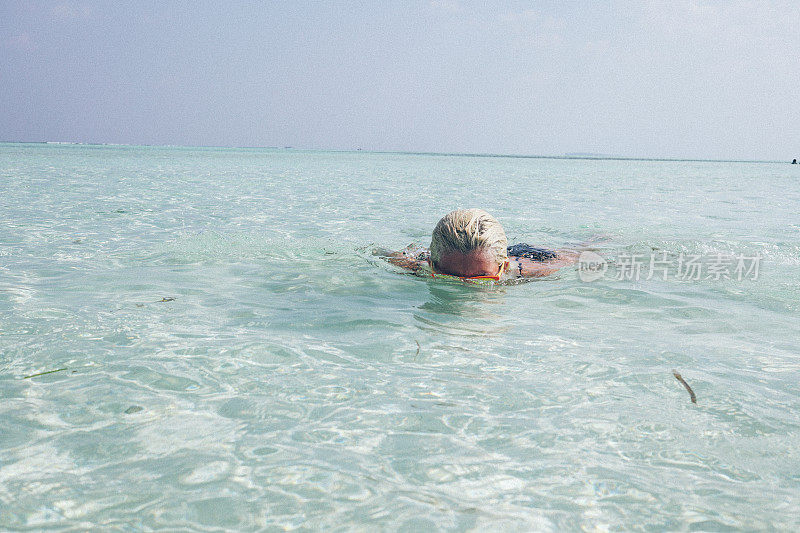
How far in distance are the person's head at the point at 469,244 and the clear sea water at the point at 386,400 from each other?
271 mm

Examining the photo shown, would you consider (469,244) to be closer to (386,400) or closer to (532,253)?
(532,253)

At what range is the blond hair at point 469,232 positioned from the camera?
5.06m

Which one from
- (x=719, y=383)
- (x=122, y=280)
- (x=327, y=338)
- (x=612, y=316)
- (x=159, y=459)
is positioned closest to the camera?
(x=159, y=459)

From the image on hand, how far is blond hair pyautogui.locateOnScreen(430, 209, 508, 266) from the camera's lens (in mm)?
5062

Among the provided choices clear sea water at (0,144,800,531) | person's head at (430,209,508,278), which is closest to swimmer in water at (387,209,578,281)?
person's head at (430,209,508,278)

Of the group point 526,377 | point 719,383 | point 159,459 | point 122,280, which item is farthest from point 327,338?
point 122,280

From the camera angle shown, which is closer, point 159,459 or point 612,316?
point 159,459

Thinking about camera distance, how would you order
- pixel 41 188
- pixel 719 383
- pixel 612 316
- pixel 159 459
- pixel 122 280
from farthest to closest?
pixel 41 188, pixel 122 280, pixel 612 316, pixel 719 383, pixel 159 459

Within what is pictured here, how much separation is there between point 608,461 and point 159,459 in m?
1.88

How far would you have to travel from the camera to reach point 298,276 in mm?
6098

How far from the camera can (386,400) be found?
9.64ft

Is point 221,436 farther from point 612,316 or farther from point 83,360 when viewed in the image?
point 612,316

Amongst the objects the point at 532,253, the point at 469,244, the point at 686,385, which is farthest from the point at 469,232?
the point at 686,385

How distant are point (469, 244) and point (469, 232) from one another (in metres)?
0.13
